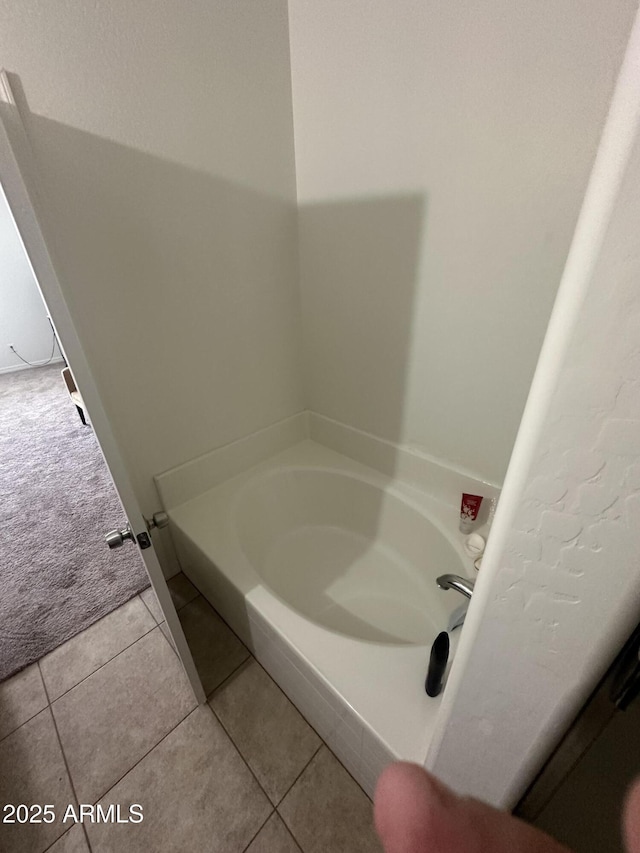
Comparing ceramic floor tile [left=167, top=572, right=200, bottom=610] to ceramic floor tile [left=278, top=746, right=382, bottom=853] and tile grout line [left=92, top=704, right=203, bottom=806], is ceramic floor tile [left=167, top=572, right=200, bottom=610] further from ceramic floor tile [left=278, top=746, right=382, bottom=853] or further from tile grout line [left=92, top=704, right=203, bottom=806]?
ceramic floor tile [left=278, top=746, right=382, bottom=853]

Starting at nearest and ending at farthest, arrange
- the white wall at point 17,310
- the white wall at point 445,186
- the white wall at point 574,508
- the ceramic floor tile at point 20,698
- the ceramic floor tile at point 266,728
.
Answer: the white wall at point 574,508
the white wall at point 445,186
the ceramic floor tile at point 266,728
the ceramic floor tile at point 20,698
the white wall at point 17,310

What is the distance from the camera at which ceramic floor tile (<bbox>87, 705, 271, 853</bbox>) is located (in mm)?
783

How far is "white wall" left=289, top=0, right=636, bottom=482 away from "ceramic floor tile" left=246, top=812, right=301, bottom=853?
1.07 metres

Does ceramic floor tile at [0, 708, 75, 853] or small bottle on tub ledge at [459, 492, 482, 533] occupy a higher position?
small bottle on tub ledge at [459, 492, 482, 533]

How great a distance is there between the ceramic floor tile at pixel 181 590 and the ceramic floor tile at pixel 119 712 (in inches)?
6.1

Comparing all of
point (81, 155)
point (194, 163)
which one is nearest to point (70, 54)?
point (81, 155)

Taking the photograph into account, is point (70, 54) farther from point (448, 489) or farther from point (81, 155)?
point (448, 489)

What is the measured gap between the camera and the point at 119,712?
39.6 inches

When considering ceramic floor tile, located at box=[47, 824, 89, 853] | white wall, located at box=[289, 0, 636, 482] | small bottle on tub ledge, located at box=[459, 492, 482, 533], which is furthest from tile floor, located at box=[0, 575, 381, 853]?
white wall, located at box=[289, 0, 636, 482]

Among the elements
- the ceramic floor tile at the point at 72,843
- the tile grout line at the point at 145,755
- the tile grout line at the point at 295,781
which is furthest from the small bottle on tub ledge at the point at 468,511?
the ceramic floor tile at the point at 72,843

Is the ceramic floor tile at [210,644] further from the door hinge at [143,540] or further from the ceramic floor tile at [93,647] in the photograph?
the door hinge at [143,540]

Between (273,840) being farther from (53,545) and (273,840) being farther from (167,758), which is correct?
(53,545)

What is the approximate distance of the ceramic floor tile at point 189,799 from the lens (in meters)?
0.78

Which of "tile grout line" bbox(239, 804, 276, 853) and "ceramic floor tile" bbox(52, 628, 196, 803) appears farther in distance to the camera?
"ceramic floor tile" bbox(52, 628, 196, 803)
